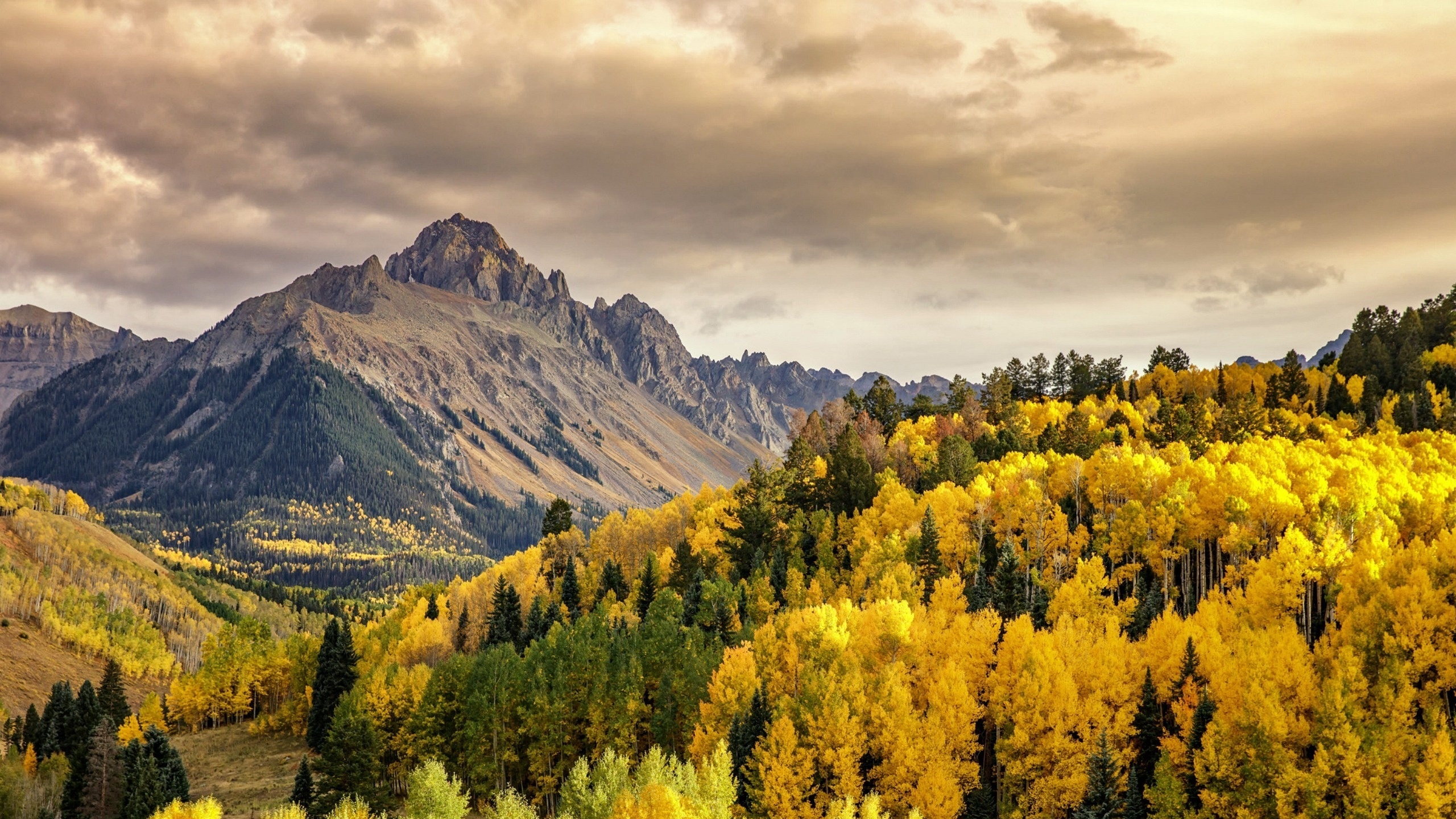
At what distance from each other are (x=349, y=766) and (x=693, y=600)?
43.4 m

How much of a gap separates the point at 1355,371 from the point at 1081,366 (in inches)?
1822

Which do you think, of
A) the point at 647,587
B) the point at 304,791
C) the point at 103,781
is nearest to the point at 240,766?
the point at 103,781

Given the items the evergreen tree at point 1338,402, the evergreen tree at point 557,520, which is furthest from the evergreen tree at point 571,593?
the evergreen tree at point 1338,402

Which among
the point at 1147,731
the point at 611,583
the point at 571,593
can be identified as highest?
the point at 611,583

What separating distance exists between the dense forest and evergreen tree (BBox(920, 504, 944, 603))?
41 cm

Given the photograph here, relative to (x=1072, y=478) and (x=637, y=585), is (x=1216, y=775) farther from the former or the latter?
(x=637, y=585)

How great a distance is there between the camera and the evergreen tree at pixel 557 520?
16338 cm

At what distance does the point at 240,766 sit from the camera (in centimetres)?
11750

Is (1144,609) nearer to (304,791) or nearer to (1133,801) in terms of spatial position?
(1133,801)

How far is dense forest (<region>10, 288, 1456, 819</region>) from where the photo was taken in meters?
63.7

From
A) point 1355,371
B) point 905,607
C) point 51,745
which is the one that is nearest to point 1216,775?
point 905,607

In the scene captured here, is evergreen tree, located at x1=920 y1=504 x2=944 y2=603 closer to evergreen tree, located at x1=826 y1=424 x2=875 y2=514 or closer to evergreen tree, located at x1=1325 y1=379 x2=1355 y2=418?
evergreen tree, located at x1=826 y1=424 x2=875 y2=514

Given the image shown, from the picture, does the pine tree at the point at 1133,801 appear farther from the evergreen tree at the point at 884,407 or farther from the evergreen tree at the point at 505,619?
the evergreen tree at the point at 884,407

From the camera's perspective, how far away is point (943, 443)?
133125mm
